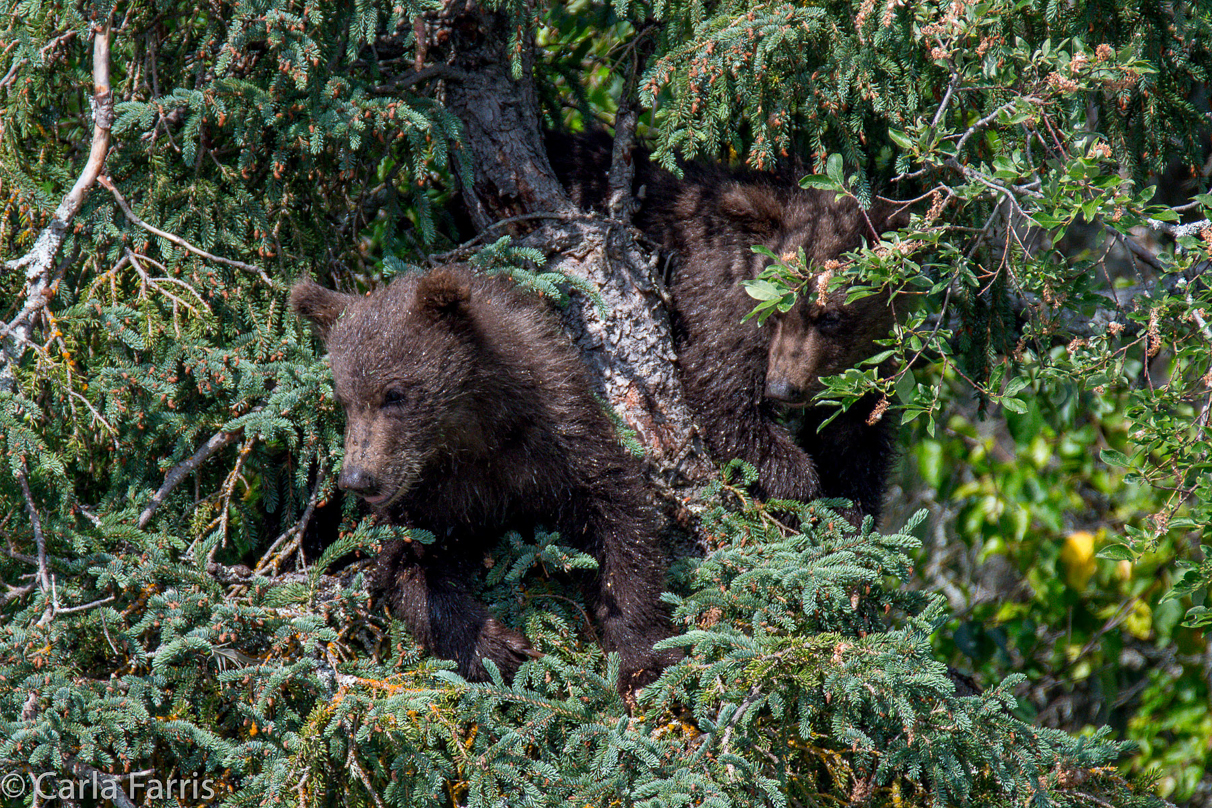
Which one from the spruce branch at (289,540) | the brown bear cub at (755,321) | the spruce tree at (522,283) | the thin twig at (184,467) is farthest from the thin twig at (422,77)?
the spruce branch at (289,540)

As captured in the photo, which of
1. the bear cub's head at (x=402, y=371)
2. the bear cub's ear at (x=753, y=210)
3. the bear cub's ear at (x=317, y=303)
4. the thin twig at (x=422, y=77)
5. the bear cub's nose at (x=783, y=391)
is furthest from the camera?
the bear cub's ear at (x=753, y=210)

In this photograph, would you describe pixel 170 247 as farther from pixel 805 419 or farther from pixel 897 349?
pixel 805 419

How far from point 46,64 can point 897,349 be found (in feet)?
10.8

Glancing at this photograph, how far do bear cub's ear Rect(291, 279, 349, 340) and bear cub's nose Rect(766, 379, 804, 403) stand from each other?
1790 mm

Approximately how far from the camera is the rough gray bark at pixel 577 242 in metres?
3.87

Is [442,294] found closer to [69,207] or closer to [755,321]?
[69,207]

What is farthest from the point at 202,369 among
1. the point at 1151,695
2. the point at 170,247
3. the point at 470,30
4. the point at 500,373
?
the point at 1151,695

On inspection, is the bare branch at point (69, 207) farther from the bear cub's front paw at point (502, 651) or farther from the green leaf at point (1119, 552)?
the green leaf at point (1119, 552)

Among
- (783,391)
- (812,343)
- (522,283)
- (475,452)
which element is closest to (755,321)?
(812,343)

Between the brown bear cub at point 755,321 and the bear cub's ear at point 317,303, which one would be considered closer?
the bear cub's ear at point 317,303

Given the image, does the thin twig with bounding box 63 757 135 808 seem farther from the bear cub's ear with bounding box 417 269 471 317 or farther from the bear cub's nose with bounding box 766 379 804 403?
the bear cub's nose with bounding box 766 379 804 403

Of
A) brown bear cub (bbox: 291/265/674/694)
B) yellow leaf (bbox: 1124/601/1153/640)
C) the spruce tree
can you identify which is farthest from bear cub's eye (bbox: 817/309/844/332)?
yellow leaf (bbox: 1124/601/1153/640)

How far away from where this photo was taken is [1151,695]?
538 cm

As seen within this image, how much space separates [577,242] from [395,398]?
112 centimetres
